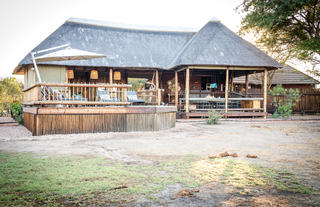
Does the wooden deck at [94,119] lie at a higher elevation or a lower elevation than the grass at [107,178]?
higher

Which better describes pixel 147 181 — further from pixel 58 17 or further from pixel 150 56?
pixel 58 17

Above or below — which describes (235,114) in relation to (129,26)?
below

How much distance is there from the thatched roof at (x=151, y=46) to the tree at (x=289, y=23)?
1958 millimetres

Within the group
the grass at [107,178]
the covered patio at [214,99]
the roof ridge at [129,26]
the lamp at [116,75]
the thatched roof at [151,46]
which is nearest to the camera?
the grass at [107,178]

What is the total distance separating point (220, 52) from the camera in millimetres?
15773

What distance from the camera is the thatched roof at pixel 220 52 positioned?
14.9m

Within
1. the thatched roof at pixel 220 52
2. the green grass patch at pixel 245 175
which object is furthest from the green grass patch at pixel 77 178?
the thatched roof at pixel 220 52

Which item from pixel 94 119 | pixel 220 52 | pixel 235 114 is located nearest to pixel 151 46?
pixel 220 52

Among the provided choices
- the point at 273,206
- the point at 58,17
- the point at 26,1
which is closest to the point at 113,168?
the point at 273,206

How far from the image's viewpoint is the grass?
8.97ft

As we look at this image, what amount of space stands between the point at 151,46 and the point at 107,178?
15.9m

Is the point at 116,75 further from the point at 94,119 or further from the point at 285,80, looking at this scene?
the point at 285,80

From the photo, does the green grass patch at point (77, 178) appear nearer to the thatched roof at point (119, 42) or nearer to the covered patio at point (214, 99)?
the covered patio at point (214, 99)

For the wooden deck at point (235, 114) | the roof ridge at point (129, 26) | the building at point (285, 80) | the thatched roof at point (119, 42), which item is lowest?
the wooden deck at point (235, 114)
